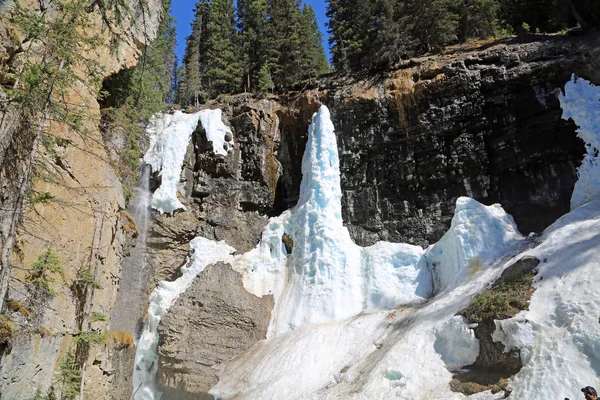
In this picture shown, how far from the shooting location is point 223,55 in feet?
93.8

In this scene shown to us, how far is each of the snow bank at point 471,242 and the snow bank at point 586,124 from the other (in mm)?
2530

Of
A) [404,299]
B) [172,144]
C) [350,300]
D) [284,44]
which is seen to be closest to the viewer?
[404,299]

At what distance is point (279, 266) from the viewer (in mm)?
19594

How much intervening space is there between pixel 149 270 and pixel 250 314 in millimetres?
5093

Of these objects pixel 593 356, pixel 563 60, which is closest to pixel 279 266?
pixel 593 356

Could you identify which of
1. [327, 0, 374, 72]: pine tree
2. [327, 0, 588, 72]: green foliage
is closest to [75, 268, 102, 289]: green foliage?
[327, 0, 588, 72]: green foliage

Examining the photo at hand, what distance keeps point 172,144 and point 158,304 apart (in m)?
7.93

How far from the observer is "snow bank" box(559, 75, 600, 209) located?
599 inches

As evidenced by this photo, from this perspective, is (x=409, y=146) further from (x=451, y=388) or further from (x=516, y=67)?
(x=451, y=388)

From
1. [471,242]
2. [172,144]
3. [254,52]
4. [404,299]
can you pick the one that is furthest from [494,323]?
[254,52]

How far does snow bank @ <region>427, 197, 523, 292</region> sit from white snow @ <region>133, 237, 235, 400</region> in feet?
29.8

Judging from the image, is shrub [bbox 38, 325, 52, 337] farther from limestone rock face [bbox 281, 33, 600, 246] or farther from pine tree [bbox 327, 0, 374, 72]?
pine tree [bbox 327, 0, 374, 72]

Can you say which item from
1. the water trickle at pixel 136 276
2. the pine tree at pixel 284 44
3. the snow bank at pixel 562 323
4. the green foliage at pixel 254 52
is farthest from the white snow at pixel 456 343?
the pine tree at pixel 284 44

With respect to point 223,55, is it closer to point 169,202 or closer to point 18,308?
point 169,202
